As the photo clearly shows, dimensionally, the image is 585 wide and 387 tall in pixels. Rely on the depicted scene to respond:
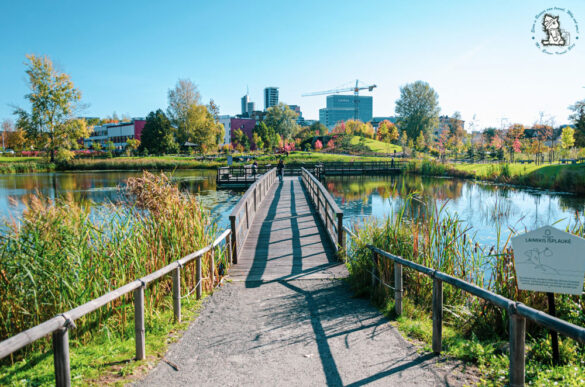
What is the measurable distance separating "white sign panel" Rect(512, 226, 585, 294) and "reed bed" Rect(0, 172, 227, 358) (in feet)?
12.4

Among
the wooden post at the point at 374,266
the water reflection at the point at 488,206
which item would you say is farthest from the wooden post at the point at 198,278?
the water reflection at the point at 488,206

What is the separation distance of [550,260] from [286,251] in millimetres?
5851

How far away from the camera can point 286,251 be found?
8.45 meters

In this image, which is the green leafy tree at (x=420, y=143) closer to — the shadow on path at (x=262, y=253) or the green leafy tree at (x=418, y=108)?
the green leafy tree at (x=418, y=108)

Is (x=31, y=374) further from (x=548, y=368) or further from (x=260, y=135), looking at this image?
(x=260, y=135)

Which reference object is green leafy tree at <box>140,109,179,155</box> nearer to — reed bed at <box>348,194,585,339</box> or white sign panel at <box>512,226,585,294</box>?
reed bed at <box>348,194,585,339</box>

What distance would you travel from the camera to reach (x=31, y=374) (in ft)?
10.6

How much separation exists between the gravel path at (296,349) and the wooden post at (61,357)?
744 mm

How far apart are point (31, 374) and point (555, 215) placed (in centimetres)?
2017

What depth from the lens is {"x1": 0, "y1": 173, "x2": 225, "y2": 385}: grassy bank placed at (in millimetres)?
3566

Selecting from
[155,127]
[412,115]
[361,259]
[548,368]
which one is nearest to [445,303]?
[361,259]

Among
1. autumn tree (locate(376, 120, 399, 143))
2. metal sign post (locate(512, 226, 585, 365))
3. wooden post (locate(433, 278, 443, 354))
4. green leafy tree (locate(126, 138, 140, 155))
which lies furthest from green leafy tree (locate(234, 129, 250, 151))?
metal sign post (locate(512, 226, 585, 365))

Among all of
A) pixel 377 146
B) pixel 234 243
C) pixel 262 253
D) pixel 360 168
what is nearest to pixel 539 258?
pixel 234 243

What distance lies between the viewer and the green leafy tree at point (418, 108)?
250ft
